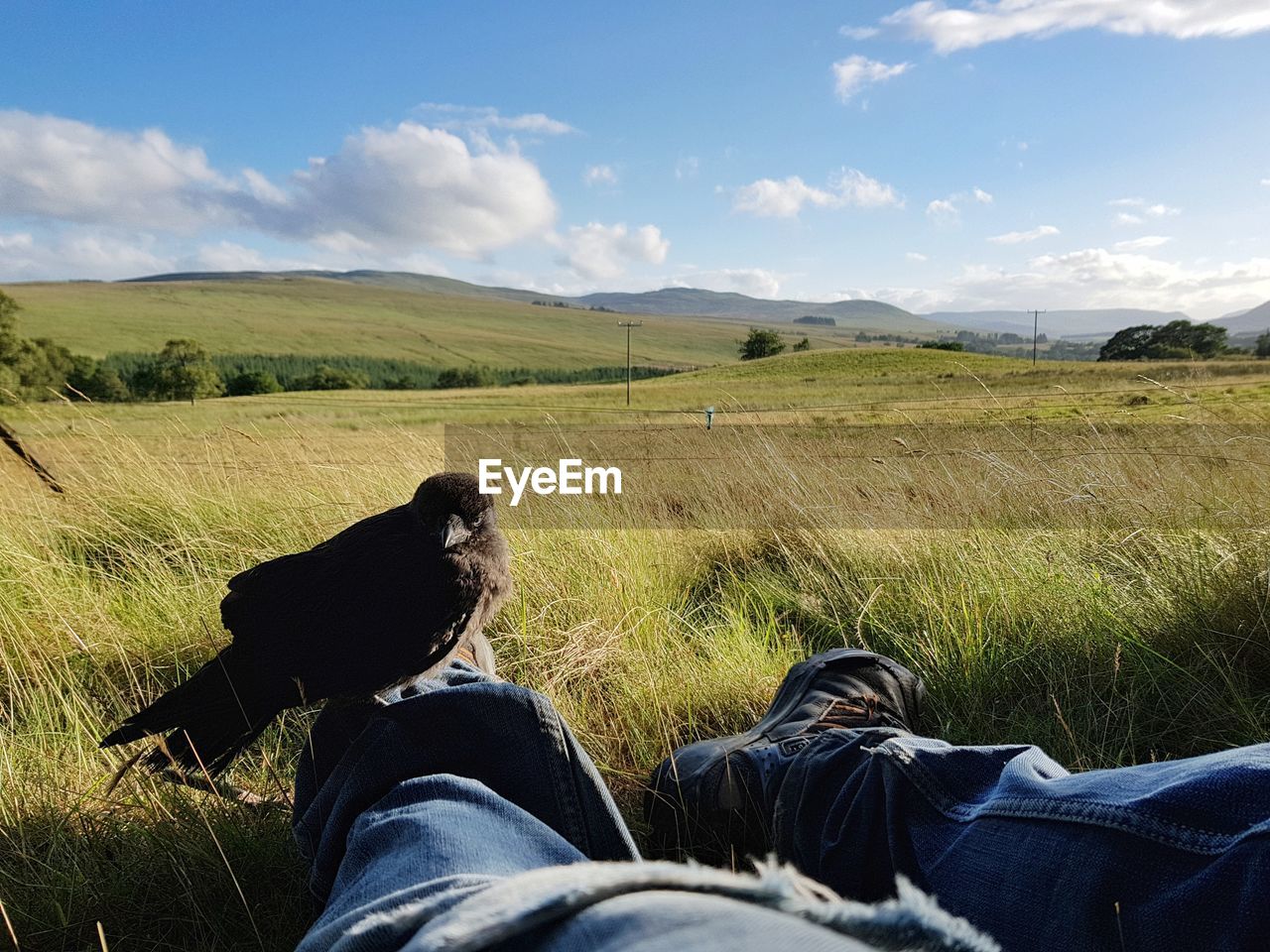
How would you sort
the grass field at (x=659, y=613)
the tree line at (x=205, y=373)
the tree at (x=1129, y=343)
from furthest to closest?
the tree at (x=1129, y=343) < the tree line at (x=205, y=373) < the grass field at (x=659, y=613)

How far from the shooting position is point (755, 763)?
1709 mm

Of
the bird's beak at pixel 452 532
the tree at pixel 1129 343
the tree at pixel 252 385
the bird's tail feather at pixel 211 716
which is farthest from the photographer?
the tree at pixel 252 385

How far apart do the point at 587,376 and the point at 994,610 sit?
266 feet

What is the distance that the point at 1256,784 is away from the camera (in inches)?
38.0

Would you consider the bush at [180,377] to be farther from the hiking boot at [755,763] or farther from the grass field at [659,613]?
the hiking boot at [755,763]

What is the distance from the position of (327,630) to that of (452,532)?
452 mm

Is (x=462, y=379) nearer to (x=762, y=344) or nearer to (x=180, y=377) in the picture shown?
(x=180, y=377)

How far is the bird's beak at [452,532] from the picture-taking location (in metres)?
2.15

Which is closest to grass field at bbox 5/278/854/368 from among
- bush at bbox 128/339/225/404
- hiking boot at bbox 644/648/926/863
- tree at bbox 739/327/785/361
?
tree at bbox 739/327/785/361

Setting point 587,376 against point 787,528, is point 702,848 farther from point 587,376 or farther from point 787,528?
point 587,376

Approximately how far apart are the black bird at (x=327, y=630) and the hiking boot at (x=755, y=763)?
2.48ft

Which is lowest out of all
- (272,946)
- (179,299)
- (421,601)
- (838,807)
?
(272,946)

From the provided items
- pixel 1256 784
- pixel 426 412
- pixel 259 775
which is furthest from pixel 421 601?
pixel 426 412

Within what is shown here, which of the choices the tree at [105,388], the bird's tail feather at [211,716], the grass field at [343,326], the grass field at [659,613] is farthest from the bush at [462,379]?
the bird's tail feather at [211,716]
